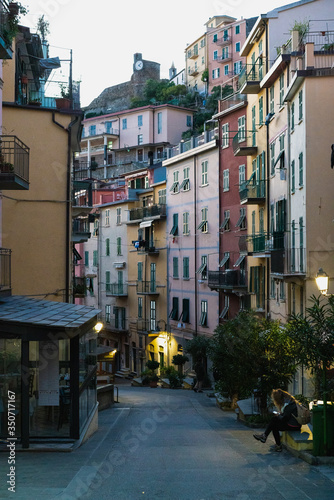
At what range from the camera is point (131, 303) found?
6078 cm

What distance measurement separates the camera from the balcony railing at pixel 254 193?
35281 millimetres

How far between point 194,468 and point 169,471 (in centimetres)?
53

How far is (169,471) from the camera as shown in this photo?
11.6 metres

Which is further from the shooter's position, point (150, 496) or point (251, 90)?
point (251, 90)

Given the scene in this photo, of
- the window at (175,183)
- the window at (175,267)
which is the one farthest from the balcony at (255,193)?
the window at (175,183)

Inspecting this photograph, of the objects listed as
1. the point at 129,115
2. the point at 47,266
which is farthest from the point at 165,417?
the point at 129,115

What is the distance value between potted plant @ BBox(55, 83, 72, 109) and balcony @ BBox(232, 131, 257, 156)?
12289mm

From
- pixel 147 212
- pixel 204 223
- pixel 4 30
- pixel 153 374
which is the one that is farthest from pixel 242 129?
pixel 4 30

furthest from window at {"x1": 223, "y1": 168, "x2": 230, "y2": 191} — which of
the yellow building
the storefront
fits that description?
the storefront

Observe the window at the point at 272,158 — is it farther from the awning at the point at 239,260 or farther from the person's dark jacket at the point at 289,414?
the person's dark jacket at the point at 289,414

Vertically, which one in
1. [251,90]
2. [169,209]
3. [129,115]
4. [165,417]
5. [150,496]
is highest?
[129,115]

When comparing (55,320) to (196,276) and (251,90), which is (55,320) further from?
(196,276)

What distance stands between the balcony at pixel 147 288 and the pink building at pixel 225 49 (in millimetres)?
49909

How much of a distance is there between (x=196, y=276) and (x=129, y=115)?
45862 millimetres
